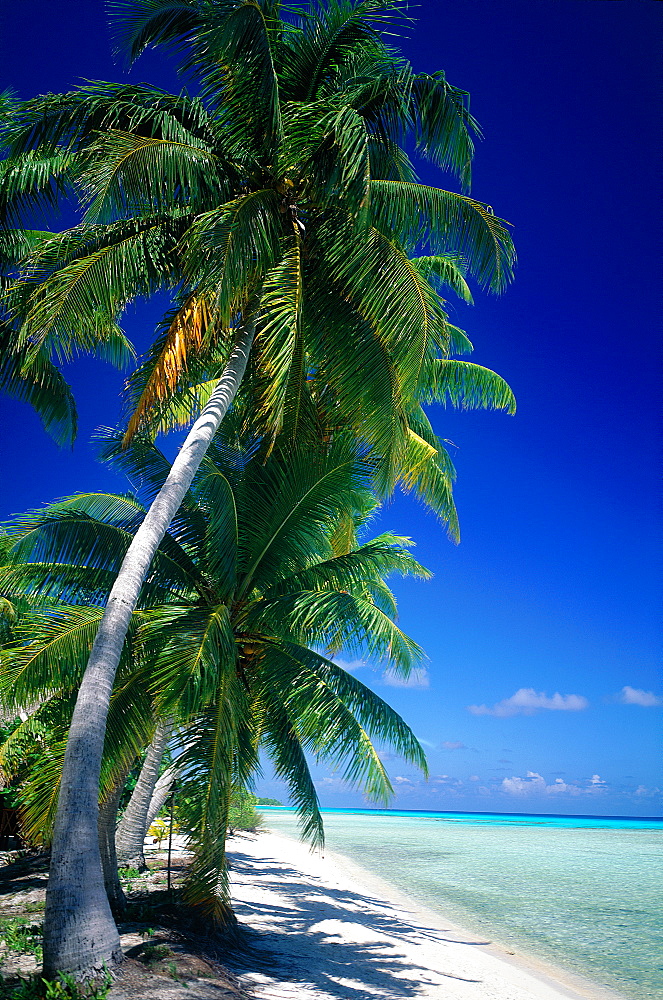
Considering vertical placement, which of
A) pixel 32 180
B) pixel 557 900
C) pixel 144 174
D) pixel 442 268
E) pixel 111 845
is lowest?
pixel 557 900

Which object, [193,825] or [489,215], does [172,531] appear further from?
[489,215]

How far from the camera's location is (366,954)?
924cm

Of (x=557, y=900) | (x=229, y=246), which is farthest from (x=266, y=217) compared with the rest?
(x=557, y=900)

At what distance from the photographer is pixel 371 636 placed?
952 centimetres

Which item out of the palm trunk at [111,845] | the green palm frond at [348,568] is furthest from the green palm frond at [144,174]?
the palm trunk at [111,845]

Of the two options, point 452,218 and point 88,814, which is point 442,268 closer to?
point 452,218

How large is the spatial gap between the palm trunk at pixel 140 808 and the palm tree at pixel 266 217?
479 cm

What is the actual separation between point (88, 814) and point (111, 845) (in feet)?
8.00

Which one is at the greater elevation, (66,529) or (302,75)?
(302,75)

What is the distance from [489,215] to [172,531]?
536 centimetres

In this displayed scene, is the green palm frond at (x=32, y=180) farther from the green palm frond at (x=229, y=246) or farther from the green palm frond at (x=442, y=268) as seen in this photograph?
the green palm frond at (x=442, y=268)

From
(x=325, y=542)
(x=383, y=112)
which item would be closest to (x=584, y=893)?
(x=325, y=542)

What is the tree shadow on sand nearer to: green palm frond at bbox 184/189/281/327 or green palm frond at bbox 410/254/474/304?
green palm frond at bbox 184/189/281/327

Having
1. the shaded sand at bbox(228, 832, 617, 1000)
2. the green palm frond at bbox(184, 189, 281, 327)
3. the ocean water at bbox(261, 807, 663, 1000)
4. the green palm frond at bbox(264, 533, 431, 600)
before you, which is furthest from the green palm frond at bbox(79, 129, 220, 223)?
the ocean water at bbox(261, 807, 663, 1000)
